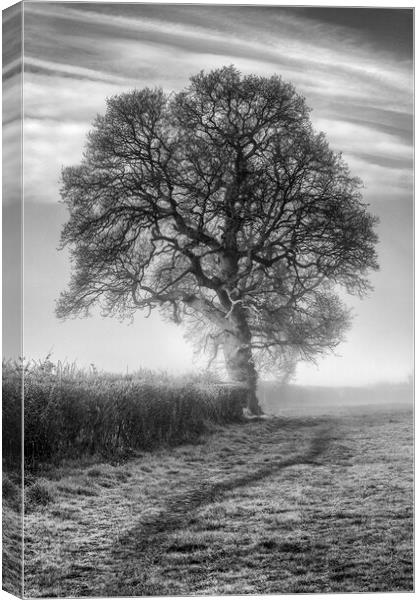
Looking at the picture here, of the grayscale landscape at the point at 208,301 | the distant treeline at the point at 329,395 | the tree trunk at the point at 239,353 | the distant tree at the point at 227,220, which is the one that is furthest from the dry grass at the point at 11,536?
the distant treeline at the point at 329,395

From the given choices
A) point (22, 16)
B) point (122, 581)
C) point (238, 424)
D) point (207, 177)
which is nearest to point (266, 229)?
point (207, 177)

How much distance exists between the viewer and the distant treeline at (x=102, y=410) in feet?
27.3

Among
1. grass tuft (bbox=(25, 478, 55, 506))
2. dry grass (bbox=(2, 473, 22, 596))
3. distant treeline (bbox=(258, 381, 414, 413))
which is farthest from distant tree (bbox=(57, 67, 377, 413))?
dry grass (bbox=(2, 473, 22, 596))

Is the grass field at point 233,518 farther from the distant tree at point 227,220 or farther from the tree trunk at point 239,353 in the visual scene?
the distant tree at point 227,220

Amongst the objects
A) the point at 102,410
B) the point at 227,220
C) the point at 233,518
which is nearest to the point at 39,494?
the point at 102,410

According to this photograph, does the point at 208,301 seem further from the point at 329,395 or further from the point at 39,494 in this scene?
the point at 39,494

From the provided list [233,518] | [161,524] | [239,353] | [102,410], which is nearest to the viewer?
[161,524]

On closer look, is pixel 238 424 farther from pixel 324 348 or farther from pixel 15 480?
pixel 15 480

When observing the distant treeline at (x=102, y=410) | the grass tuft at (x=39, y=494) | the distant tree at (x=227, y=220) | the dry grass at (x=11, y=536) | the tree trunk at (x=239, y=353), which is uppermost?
the distant tree at (x=227, y=220)

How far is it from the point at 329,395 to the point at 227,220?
2.08 m

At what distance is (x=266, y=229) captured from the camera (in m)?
8.99

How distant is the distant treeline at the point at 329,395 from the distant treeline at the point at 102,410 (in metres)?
0.34

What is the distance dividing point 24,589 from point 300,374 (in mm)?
3365

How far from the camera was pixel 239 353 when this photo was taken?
29.7 ft
